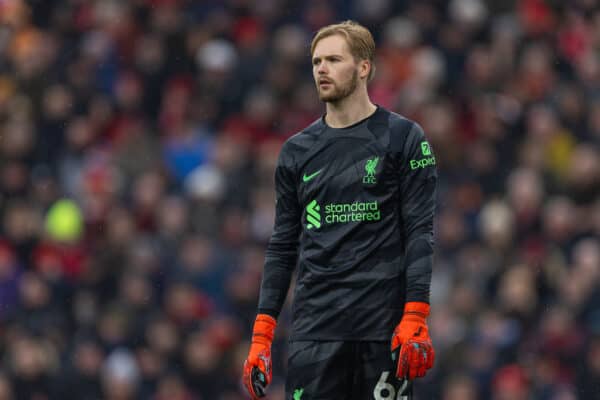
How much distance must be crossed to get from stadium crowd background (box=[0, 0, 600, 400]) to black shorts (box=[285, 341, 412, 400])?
5.15 metres

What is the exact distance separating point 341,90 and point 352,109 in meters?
0.13

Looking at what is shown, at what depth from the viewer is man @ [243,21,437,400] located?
21.2 ft

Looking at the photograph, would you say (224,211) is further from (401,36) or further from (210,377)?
(401,36)

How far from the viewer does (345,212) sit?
658 centimetres

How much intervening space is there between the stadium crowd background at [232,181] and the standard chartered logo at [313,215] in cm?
518

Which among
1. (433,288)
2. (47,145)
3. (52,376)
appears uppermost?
(47,145)

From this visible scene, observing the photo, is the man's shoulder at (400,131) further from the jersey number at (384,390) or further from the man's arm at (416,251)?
the jersey number at (384,390)

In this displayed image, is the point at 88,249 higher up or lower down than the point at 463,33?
lower down

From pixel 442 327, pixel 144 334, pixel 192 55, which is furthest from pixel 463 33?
pixel 144 334

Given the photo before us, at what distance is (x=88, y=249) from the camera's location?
13.9 m

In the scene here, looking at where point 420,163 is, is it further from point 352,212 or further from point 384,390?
point 384,390

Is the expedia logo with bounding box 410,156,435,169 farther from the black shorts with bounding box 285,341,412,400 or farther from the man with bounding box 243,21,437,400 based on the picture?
the black shorts with bounding box 285,341,412,400

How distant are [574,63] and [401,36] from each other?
186 centimetres

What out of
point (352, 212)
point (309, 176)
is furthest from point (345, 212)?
point (309, 176)
